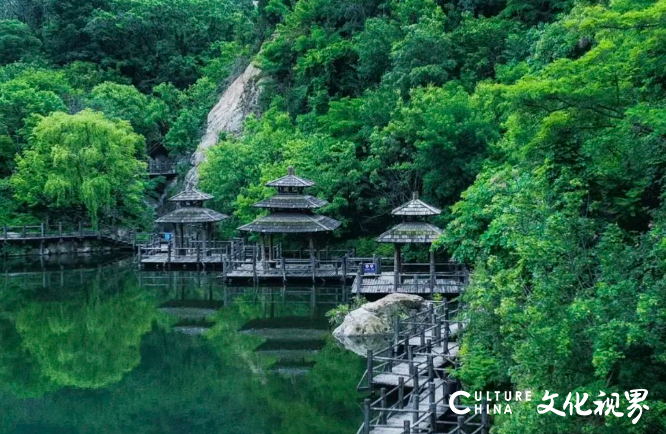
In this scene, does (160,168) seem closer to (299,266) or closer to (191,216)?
(191,216)

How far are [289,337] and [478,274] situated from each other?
9900mm

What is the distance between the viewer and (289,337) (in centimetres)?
2595

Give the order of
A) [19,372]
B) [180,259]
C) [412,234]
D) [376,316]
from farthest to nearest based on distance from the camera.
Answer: [180,259], [412,234], [376,316], [19,372]

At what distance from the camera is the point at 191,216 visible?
38.3 metres

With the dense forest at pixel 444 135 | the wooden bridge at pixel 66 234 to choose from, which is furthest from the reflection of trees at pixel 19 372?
the wooden bridge at pixel 66 234

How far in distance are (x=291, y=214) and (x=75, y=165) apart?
13.7m

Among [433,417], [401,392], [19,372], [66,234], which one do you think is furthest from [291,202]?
[433,417]

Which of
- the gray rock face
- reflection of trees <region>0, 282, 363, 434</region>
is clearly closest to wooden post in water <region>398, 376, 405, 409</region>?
reflection of trees <region>0, 282, 363, 434</region>

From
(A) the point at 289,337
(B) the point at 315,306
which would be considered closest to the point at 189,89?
(B) the point at 315,306

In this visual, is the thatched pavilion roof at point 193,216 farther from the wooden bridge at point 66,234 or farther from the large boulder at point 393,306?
the large boulder at point 393,306

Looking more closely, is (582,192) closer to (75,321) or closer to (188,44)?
(75,321)

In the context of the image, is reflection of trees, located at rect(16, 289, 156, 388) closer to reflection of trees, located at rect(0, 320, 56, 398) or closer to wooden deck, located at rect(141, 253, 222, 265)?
reflection of trees, located at rect(0, 320, 56, 398)

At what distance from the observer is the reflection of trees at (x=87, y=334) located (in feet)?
75.9

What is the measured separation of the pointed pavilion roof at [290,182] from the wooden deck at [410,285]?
503cm
